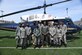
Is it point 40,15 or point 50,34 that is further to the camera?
point 40,15


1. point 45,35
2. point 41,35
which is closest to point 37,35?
point 41,35

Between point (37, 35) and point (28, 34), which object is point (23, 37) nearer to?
point (28, 34)

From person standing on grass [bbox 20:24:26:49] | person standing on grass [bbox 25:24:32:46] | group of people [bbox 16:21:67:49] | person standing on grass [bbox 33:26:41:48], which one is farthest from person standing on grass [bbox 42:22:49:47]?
person standing on grass [bbox 20:24:26:49]

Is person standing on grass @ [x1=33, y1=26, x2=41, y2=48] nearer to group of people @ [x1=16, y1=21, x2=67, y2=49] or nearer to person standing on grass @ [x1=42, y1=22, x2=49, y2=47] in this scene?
group of people @ [x1=16, y1=21, x2=67, y2=49]

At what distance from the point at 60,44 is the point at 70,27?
5226mm

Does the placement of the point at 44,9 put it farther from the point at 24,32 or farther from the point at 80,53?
the point at 80,53

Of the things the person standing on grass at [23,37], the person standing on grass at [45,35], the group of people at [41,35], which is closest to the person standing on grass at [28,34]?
A: the group of people at [41,35]

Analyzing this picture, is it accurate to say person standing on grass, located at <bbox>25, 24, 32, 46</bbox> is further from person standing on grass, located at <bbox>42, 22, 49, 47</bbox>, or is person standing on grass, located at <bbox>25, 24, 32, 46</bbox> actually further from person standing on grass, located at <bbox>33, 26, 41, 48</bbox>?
person standing on grass, located at <bbox>42, 22, 49, 47</bbox>

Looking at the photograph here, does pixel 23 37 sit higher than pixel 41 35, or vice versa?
pixel 41 35

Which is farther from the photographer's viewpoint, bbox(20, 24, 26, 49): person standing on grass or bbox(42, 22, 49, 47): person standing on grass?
bbox(42, 22, 49, 47): person standing on grass

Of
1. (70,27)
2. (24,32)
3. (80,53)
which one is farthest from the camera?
(70,27)

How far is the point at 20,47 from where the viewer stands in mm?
19266

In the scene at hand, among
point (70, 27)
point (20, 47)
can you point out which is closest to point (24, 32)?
point (20, 47)

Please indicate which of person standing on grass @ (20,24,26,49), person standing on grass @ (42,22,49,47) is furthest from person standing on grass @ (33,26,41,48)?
person standing on grass @ (20,24,26,49)
